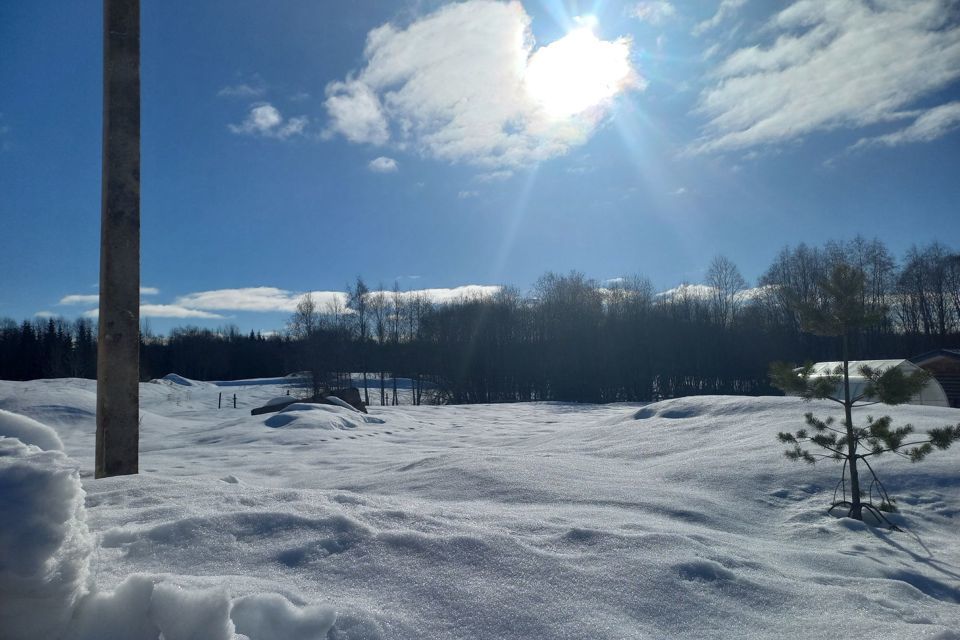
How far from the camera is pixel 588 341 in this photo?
130 feet

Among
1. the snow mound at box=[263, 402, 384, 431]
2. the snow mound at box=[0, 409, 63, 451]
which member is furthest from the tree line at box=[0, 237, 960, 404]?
the snow mound at box=[0, 409, 63, 451]

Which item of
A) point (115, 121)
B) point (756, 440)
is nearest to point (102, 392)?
point (115, 121)

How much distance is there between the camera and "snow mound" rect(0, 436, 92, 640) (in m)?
1.01

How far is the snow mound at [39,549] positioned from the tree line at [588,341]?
34651 mm

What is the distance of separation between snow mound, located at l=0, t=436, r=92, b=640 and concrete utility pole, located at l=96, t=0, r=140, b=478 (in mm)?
3024

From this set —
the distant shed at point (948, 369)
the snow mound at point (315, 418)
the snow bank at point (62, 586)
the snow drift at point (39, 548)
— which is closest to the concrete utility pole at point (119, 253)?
the snow bank at point (62, 586)

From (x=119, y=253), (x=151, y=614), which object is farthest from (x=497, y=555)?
(x=119, y=253)

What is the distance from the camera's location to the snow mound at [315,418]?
1118 cm

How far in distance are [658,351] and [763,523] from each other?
121 feet

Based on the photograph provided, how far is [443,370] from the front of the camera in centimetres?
4053

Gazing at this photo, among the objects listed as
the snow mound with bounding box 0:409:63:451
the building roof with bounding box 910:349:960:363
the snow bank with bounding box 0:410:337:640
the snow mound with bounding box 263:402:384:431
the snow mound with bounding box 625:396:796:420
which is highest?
the snow mound with bounding box 0:409:63:451

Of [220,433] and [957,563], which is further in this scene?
[220,433]

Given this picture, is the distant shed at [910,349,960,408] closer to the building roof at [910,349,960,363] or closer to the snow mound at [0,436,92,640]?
the building roof at [910,349,960,363]

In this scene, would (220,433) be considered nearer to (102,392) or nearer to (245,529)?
(102,392)
